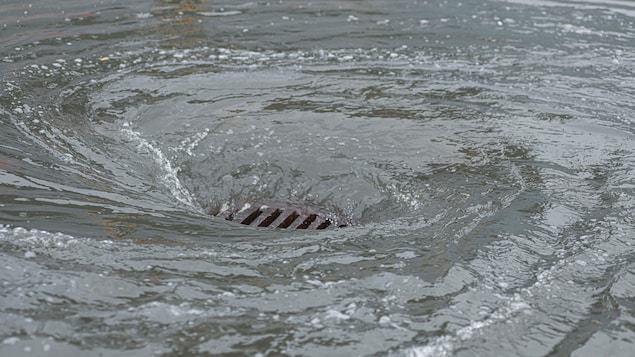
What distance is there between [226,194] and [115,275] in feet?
4.35

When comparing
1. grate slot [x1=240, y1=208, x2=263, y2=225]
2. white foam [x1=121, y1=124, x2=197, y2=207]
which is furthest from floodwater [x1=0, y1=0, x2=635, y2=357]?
grate slot [x1=240, y1=208, x2=263, y2=225]

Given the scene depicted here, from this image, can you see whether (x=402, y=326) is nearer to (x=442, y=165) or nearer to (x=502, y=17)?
(x=442, y=165)

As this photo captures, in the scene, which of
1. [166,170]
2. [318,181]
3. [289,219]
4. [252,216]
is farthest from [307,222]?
[166,170]

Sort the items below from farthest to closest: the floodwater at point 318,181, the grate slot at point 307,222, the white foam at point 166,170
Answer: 1. the white foam at point 166,170
2. the grate slot at point 307,222
3. the floodwater at point 318,181

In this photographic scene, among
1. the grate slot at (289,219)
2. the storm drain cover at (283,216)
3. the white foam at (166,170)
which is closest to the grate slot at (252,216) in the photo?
the storm drain cover at (283,216)

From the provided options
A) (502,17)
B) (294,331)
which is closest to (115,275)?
(294,331)

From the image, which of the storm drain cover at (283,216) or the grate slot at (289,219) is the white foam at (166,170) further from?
the grate slot at (289,219)

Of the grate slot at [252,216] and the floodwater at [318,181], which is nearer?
Answer: the floodwater at [318,181]

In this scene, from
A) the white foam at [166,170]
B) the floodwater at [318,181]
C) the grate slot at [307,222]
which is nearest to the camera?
the floodwater at [318,181]

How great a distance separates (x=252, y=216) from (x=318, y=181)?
1.70 ft

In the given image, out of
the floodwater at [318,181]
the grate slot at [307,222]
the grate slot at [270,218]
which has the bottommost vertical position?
the grate slot at [307,222]

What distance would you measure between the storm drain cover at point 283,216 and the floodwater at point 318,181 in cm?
10

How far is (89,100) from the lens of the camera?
18.6ft

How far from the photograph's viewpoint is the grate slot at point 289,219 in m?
4.29
